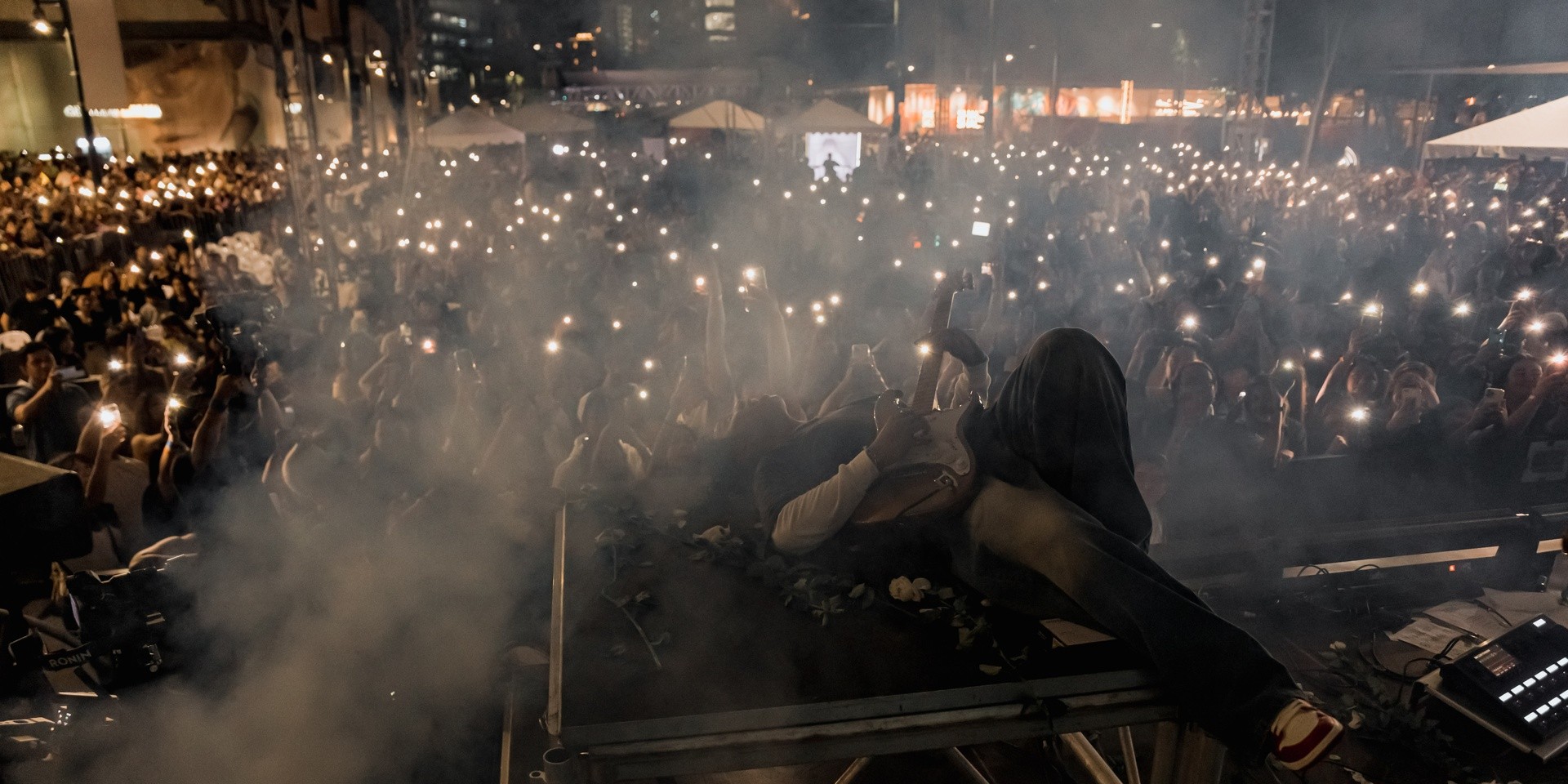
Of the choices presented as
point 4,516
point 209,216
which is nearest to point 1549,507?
point 4,516

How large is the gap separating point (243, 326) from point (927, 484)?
6.78 meters

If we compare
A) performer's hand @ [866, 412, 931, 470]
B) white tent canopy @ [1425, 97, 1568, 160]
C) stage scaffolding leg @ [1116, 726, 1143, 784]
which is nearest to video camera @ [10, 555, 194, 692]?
performer's hand @ [866, 412, 931, 470]

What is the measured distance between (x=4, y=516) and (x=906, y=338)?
6.08 meters

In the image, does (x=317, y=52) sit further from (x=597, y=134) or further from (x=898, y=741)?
(x=898, y=741)

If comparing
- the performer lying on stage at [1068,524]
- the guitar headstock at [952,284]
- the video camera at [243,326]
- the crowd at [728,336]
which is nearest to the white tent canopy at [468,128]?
the crowd at [728,336]

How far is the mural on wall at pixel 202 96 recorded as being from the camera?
96.3ft

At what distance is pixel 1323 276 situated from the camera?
10.4m

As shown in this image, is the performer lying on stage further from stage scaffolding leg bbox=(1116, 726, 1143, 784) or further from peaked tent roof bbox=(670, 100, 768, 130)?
peaked tent roof bbox=(670, 100, 768, 130)

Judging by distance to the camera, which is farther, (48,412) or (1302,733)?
(48,412)

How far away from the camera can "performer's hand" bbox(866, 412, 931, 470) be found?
304 centimetres

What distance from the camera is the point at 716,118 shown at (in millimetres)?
18219

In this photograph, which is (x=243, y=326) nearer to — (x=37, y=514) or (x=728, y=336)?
(x=728, y=336)

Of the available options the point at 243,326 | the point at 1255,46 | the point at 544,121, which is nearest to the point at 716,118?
the point at 544,121

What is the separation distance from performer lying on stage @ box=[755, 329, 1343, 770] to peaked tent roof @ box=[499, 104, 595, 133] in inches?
594
